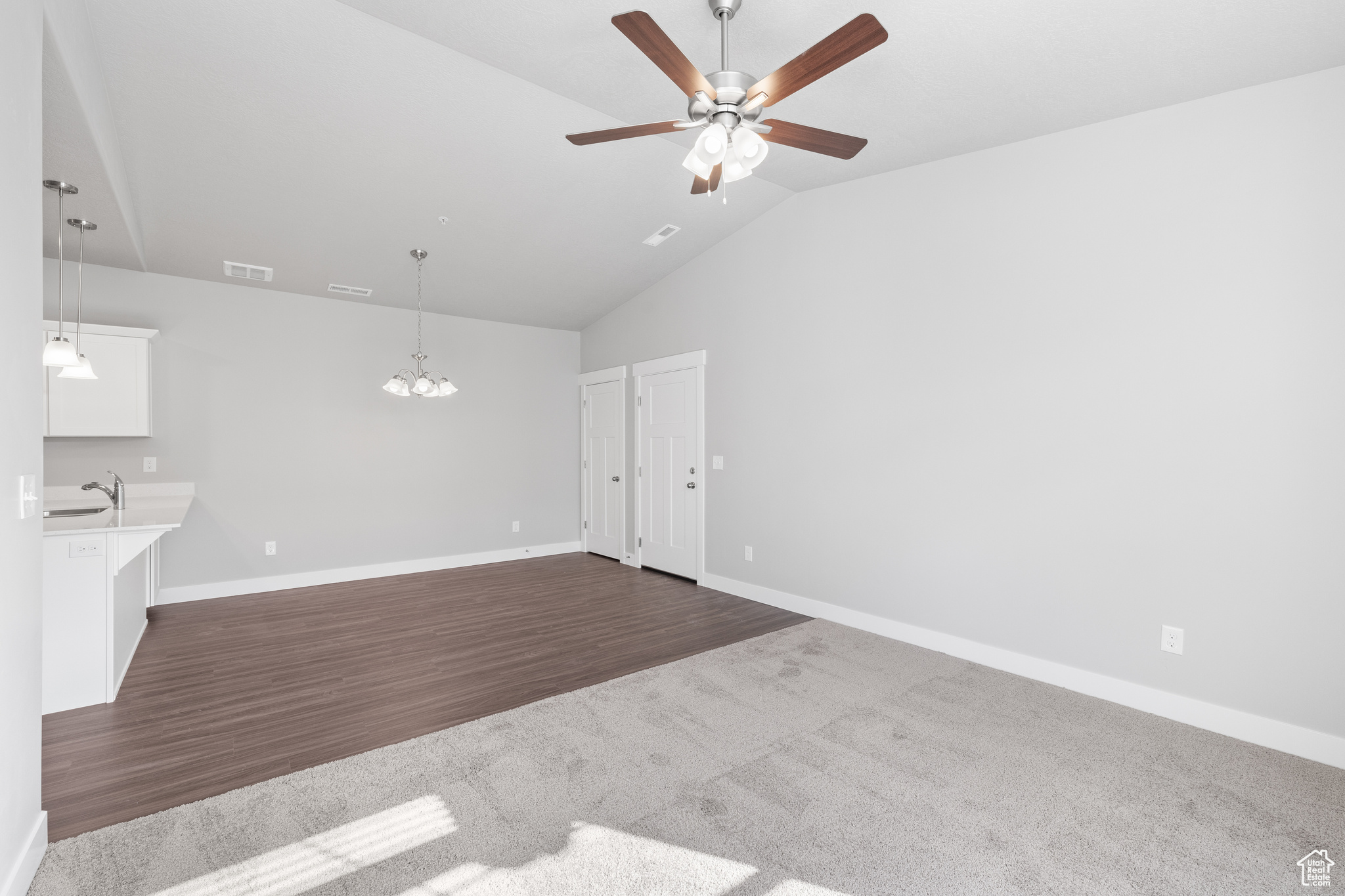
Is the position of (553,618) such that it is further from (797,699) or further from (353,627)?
(797,699)

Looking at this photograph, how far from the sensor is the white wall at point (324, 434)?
4.88 m

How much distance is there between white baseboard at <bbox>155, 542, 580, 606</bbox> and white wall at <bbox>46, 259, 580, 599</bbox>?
6cm

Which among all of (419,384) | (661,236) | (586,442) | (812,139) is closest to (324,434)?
(419,384)

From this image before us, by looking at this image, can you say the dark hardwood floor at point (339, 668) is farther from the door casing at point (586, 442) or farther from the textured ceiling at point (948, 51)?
the textured ceiling at point (948, 51)

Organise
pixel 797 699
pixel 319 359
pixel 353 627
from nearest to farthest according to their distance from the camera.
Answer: pixel 797 699
pixel 353 627
pixel 319 359

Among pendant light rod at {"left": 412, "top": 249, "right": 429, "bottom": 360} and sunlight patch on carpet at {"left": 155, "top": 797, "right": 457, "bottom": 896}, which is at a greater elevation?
pendant light rod at {"left": 412, "top": 249, "right": 429, "bottom": 360}

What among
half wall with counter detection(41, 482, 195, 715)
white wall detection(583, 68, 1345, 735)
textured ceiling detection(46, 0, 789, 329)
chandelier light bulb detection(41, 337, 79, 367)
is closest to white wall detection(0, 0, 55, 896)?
textured ceiling detection(46, 0, 789, 329)

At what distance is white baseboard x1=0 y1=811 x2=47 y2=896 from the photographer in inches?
66.1

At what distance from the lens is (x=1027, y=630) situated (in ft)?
11.3

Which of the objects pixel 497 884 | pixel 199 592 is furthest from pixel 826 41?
pixel 199 592

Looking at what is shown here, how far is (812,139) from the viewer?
2441mm

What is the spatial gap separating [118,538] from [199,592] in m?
2.27

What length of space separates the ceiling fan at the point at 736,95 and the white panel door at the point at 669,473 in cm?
323

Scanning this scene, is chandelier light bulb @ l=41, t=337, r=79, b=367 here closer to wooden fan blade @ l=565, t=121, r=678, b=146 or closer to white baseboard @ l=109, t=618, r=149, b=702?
white baseboard @ l=109, t=618, r=149, b=702
